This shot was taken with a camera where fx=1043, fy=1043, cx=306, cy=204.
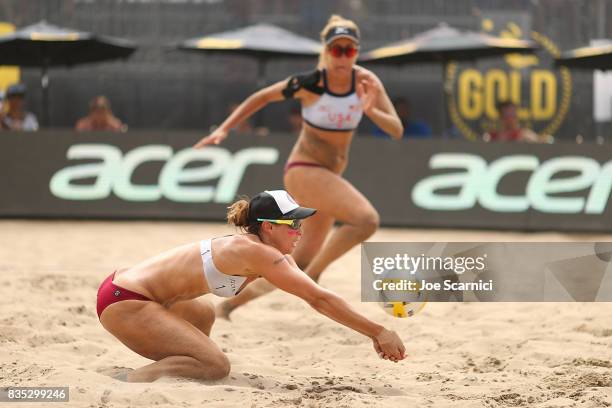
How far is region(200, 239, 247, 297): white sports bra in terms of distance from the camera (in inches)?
204

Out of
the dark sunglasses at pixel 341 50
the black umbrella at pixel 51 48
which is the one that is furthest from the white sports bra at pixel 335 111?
the black umbrella at pixel 51 48

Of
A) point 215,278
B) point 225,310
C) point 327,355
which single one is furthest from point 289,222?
point 225,310

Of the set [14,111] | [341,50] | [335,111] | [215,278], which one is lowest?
[14,111]

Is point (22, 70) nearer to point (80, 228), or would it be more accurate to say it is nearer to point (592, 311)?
point (80, 228)

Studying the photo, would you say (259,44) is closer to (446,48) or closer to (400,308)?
(446,48)

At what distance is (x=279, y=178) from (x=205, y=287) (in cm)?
764

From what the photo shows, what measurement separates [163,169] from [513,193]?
4.34 meters

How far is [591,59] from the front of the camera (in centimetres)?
1406

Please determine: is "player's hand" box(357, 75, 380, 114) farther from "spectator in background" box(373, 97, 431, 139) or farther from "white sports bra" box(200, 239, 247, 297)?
"spectator in background" box(373, 97, 431, 139)

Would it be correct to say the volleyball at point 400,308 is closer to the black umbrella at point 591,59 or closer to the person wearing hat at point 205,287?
the person wearing hat at point 205,287

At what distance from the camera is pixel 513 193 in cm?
1273

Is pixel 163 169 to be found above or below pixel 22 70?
below

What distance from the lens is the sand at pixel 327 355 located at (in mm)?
4949

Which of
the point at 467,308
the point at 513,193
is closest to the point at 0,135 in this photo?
the point at 513,193
